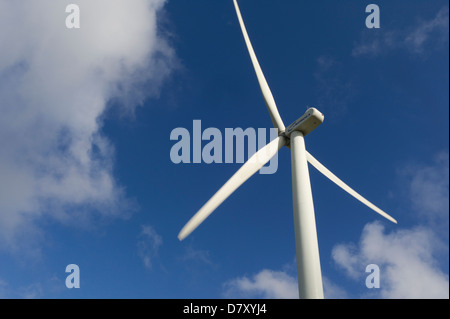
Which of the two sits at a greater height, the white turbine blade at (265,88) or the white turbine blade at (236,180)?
the white turbine blade at (265,88)

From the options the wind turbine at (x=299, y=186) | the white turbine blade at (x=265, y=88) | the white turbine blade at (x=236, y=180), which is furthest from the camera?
the white turbine blade at (x=265, y=88)

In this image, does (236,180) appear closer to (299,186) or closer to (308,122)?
(299,186)

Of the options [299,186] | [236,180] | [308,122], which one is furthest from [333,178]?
[236,180]

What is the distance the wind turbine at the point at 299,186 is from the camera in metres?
12.8

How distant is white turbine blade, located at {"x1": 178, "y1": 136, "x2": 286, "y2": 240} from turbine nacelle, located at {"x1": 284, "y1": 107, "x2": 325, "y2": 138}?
1.34 meters

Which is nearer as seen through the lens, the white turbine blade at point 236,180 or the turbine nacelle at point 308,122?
the white turbine blade at point 236,180

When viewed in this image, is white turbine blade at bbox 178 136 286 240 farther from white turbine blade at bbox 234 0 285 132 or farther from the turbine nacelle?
white turbine blade at bbox 234 0 285 132

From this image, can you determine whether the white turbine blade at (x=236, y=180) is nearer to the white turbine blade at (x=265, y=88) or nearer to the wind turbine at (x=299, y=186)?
the wind turbine at (x=299, y=186)

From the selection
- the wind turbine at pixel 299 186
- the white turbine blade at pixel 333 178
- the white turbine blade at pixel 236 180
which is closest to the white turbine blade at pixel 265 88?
the wind turbine at pixel 299 186

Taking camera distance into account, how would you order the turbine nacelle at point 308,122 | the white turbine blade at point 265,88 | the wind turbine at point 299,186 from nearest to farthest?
the wind turbine at point 299,186, the turbine nacelle at point 308,122, the white turbine blade at point 265,88

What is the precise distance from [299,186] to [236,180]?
3.26 meters
